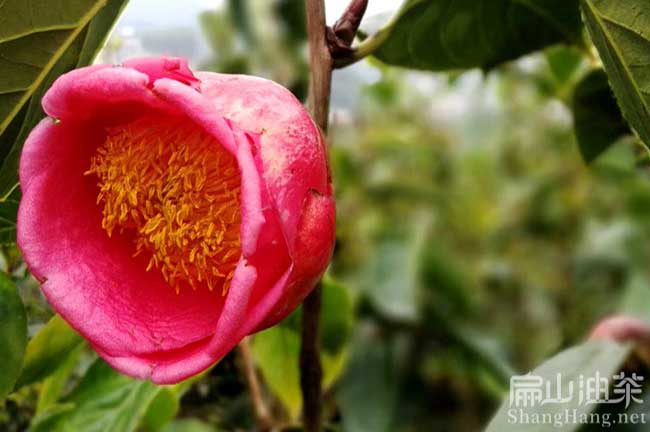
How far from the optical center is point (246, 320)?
1.81ft

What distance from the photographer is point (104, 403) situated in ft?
2.63

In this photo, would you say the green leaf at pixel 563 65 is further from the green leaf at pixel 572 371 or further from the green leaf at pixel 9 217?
the green leaf at pixel 9 217

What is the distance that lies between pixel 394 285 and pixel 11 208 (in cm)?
103

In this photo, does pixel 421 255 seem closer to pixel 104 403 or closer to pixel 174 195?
pixel 104 403

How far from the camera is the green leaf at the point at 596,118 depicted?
93 centimetres

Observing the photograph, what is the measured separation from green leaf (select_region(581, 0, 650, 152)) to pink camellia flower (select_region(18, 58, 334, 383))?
0.22 m

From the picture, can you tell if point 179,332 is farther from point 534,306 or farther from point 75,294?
point 534,306

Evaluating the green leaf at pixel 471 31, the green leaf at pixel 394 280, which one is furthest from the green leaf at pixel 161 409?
the green leaf at pixel 394 280

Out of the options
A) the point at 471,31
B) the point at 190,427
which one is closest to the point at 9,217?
the point at 471,31

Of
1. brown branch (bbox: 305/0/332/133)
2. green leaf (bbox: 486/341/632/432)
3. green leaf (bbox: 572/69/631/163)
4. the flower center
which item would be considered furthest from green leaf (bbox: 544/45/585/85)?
the flower center

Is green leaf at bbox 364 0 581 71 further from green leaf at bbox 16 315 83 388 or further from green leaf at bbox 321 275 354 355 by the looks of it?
green leaf at bbox 16 315 83 388

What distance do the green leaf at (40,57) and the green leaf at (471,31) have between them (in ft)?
0.82

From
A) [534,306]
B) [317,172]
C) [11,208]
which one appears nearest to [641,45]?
[317,172]

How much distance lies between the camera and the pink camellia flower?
0.56 metres
